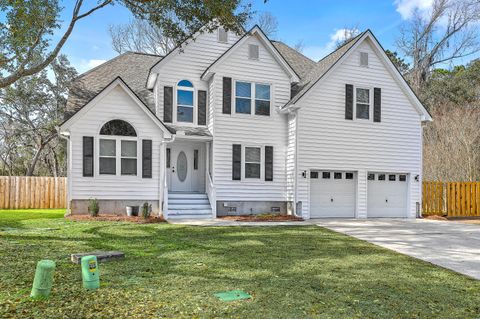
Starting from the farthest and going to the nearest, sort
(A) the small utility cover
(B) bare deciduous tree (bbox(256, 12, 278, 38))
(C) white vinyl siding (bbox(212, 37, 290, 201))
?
(B) bare deciduous tree (bbox(256, 12, 278, 38)), (C) white vinyl siding (bbox(212, 37, 290, 201)), (A) the small utility cover

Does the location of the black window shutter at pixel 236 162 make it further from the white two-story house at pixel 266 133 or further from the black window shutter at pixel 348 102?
the black window shutter at pixel 348 102

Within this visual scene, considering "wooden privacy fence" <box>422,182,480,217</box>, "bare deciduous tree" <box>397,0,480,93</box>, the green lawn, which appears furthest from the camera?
"bare deciduous tree" <box>397,0,480,93</box>

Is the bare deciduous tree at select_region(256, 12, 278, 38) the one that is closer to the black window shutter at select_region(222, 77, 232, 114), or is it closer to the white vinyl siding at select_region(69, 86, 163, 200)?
the black window shutter at select_region(222, 77, 232, 114)

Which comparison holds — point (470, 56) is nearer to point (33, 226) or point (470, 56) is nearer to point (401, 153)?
point (401, 153)

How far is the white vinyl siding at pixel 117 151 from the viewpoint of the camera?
44.8 ft

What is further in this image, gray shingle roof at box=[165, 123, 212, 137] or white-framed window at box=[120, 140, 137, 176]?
gray shingle roof at box=[165, 123, 212, 137]

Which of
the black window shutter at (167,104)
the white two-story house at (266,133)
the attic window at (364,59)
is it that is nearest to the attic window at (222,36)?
the white two-story house at (266,133)

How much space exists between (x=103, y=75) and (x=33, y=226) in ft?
30.0

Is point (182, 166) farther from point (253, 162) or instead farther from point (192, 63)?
point (192, 63)

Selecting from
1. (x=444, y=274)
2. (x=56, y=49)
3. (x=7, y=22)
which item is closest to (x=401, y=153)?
(x=444, y=274)

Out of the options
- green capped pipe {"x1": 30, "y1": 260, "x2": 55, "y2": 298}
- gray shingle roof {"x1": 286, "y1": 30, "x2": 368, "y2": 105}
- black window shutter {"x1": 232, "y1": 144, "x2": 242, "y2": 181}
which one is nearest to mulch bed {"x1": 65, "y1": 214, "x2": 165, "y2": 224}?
black window shutter {"x1": 232, "y1": 144, "x2": 242, "y2": 181}

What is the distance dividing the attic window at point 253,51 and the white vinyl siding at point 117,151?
499cm

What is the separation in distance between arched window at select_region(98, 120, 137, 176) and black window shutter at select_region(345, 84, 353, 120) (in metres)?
8.84

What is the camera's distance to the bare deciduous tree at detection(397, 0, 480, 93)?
1219 inches
